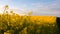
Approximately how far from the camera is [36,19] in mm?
4633

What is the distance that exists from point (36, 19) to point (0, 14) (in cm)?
79

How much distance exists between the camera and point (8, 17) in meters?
4.65

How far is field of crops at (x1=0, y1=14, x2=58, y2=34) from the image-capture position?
4430mm

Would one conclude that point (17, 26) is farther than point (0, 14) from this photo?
No

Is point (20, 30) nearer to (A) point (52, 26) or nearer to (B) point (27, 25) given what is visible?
(B) point (27, 25)

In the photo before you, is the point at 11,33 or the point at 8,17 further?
the point at 8,17

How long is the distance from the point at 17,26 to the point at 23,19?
19cm

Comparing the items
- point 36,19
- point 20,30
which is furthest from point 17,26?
point 36,19

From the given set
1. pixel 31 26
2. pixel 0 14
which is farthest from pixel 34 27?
pixel 0 14

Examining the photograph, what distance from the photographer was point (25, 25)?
14.8 feet

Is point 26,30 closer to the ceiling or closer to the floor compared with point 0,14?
closer to the floor

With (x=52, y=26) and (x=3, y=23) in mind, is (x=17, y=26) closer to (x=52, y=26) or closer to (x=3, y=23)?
(x=3, y=23)

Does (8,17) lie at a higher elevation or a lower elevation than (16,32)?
higher

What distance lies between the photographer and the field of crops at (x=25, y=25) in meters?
4.43
